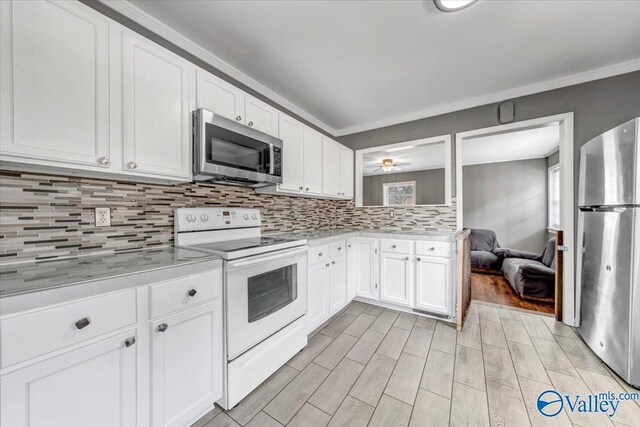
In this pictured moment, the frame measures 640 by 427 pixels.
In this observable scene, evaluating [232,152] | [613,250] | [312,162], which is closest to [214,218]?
[232,152]

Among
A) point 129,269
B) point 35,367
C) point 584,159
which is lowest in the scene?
point 35,367

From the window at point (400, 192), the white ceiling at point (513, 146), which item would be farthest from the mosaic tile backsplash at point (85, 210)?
the window at point (400, 192)

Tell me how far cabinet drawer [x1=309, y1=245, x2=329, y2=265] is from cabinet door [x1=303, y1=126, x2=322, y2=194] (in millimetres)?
683

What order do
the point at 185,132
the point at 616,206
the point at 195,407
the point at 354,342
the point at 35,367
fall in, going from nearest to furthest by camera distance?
the point at 35,367
the point at 195,407
the point at 185,132
the point at 616,206
the point at 354,342

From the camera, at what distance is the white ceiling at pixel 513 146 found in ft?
12.5

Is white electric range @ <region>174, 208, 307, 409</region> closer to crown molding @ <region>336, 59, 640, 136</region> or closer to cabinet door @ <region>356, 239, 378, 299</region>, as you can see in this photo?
cabinet door @ <region>356, 239, 378, 299</region>

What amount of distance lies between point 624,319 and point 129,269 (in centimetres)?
306

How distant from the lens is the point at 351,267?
2.93 metres

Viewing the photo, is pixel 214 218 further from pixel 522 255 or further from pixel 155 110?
pixel 522 255

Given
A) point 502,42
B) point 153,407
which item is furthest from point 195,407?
point 502,42

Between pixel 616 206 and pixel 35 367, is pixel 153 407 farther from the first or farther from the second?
pixel 616 206

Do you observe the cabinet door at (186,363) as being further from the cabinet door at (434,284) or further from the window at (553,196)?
the window at (553,196)

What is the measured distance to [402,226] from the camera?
3.26 metres

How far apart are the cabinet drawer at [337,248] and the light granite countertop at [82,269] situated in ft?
4.44
